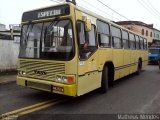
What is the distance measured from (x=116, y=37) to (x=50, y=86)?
469 centimetres

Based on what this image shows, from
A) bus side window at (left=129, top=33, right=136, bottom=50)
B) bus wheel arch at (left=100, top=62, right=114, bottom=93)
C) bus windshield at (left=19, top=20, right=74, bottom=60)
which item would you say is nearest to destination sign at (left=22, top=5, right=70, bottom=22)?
bus windshield at (left=19, top=20, right=74, bottom=60)

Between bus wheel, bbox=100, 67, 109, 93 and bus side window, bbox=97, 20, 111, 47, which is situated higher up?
A: bus side window, bbox=97, 20, 111, 47

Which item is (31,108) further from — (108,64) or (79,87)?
(108,64)

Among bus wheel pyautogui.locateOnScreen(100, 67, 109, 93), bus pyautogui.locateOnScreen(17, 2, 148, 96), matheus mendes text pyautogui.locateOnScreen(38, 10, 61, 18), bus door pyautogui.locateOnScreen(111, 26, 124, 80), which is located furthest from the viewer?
bus door pyautogui.locateOnScreen(111, 26, 124, 80)

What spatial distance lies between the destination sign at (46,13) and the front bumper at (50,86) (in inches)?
76.5

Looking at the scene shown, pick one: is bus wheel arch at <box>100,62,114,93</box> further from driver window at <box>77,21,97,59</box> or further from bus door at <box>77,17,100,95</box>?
driver window at <box>77,21,97,59</box>

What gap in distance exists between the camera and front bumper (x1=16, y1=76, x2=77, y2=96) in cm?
648

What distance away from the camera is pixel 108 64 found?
933cm

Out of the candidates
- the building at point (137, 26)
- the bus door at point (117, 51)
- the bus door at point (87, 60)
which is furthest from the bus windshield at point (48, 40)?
the building at point (137, 26)

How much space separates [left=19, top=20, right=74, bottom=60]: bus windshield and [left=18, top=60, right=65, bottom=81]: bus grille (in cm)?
20

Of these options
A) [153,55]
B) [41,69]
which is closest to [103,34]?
[41,69]

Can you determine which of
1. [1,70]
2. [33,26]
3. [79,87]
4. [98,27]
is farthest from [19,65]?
[1,70]

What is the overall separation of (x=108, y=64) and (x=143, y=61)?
7624 millimetres

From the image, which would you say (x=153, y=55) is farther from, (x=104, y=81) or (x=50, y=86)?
(x=50, y=86)
